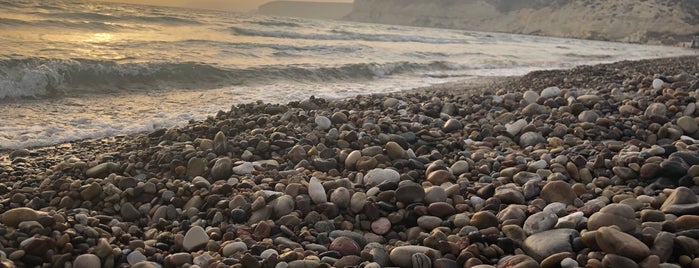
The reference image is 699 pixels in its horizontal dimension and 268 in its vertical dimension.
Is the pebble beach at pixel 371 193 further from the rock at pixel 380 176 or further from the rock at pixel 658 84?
the rock at pixel 658 84

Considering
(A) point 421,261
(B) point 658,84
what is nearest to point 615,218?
(A) point 421,261

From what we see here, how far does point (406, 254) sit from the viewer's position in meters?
1.96

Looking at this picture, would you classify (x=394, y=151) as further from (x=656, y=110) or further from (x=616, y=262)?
(x=656, y=110)

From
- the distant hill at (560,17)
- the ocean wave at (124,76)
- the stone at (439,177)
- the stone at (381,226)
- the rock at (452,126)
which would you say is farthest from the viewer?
the distant hill at (560,17)

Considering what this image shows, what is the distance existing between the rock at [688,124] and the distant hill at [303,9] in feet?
370

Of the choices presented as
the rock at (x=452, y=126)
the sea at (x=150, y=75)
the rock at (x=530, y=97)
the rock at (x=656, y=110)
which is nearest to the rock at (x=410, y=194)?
the rock at (x=452, y=126)

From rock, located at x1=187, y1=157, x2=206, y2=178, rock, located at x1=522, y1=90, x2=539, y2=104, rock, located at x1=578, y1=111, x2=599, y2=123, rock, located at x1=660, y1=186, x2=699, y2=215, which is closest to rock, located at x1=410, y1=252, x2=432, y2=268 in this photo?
rock, located at x1=660, y1=186, x2=699, y2=215

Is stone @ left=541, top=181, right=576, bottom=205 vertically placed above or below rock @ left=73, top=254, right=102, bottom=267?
above

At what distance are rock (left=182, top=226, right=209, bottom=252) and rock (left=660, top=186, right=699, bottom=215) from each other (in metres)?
2.06

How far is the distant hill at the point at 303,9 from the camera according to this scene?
11912 cm

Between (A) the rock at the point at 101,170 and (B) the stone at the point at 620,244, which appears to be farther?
(A) the rock at the point at 101,170

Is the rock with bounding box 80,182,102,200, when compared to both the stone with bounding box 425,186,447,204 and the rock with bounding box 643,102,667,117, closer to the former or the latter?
the stone with bounding box 425,186,447,204

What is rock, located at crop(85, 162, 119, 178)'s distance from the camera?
10.2ft

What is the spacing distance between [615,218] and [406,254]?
34.4 inches
